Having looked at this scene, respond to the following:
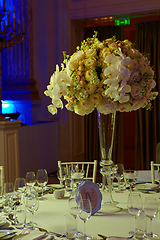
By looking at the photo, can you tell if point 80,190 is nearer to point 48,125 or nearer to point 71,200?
point 71,200

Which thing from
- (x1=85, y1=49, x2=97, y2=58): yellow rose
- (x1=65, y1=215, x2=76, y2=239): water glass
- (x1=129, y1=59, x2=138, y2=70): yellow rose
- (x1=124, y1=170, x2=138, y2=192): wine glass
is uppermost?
(x1=85, y1=49, x2=97, y2=58): yellow rose

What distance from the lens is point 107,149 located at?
6.82ft

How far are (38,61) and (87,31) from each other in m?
1.07

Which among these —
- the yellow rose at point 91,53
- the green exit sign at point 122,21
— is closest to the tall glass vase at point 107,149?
the yellow rose at point 91,53

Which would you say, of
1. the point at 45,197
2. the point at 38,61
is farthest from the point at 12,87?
the point at 45,197

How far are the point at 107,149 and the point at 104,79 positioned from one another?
43 centimetres

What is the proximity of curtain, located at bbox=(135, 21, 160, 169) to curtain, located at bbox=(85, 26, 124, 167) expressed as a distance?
1.06ft

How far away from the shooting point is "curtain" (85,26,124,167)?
6148 mm

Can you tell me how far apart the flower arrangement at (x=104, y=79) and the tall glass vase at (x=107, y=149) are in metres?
0.09

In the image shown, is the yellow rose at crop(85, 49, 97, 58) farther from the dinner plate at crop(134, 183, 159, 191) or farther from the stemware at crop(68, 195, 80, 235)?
the dinner plate at crop(134, 183, 159, 191)

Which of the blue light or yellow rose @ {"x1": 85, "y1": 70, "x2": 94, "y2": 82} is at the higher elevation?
the blue light

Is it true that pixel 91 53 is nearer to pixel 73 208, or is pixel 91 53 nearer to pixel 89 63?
pixel 89 63

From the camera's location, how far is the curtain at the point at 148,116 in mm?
5852

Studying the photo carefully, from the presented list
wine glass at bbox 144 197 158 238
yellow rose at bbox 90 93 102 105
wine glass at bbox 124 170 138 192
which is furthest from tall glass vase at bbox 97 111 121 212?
wine glass at bbox 144 197 158 238
